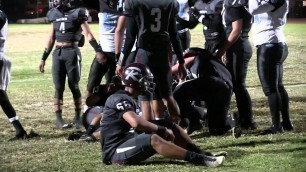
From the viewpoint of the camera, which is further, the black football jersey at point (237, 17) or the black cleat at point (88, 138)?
the black football jersey at point (237, 17)

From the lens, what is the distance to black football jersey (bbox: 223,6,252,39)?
8773mm

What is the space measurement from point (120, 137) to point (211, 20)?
9.79ft

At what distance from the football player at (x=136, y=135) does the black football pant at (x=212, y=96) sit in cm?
156

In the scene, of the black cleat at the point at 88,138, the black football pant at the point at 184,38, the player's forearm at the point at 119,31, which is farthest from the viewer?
the black football pant at the point at 184,38

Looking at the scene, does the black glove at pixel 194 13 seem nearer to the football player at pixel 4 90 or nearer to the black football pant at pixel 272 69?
the black football pant at pixel 272 69

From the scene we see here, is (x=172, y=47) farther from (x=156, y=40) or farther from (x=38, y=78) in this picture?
(x=38, y=78)

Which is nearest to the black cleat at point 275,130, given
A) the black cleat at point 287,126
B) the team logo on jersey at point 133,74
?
the black cleat at point 287,126

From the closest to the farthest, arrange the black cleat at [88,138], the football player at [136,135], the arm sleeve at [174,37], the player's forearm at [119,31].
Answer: the football player at [136,135] → the arm sleeve at [174,37] → the player's forearm at [119,31] → the black cleat at [88,138]

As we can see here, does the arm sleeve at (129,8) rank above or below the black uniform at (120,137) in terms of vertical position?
above

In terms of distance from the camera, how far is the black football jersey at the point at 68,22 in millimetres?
9930

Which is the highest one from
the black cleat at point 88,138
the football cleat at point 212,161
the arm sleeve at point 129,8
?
the arm sleeve at point 129,8

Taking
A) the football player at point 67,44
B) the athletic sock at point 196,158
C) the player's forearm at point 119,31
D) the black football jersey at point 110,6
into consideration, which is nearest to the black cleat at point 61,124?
the football player at point 67,44

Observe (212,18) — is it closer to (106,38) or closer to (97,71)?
(106,38)

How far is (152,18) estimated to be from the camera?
7480mm
